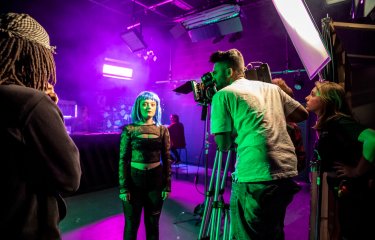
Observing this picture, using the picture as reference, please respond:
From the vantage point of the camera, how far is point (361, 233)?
182 cm

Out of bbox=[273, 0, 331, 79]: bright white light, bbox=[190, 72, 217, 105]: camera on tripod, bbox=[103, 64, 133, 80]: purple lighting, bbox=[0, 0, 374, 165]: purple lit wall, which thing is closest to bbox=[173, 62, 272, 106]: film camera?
bbox=[190, 72, 217, 105]: camera on tripod

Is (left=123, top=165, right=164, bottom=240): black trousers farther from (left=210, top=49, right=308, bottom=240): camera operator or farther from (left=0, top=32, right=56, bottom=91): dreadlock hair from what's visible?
(left=0, top=32, right=56, bottom=91): dreadlock hair

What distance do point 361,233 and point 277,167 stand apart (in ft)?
3.27

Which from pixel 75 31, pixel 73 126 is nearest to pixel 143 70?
pixel 75 31

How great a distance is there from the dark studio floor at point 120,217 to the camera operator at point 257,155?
6.53 ft

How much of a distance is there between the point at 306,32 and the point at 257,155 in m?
0.85

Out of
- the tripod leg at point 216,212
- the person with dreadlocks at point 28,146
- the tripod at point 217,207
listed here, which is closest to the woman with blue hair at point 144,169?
the tripod at point 217,207

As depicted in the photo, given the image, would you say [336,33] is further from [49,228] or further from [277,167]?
[49,228]

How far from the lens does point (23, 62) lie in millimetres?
895

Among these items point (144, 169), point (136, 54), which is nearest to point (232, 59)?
point (144, 169)

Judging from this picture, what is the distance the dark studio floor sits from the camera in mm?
3330

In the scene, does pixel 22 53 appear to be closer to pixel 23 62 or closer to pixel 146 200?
pixel 23 62

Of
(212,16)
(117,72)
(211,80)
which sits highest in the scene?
(212,16)

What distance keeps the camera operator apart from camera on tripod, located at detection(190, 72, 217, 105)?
43 centimetres
